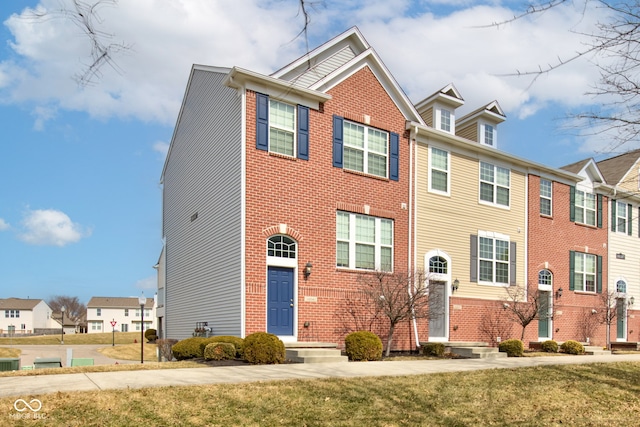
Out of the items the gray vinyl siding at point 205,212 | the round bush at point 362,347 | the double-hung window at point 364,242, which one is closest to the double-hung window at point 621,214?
the double-hung window at point 364,242

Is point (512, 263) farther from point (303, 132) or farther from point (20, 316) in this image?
point (20, 316)

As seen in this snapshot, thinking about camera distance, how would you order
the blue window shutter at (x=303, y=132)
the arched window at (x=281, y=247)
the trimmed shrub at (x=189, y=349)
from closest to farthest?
the trimmed shrub at (x=189, y=349), the arched window at (x=281, y=247), the blue window shutter at (x=303, y=132)

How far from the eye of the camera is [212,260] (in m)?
17.8

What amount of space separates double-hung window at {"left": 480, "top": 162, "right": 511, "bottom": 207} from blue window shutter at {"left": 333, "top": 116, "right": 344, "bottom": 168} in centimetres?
723

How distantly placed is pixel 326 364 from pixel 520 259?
42.5 ft

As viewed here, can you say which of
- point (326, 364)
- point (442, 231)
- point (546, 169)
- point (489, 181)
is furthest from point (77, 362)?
point (546, 169)

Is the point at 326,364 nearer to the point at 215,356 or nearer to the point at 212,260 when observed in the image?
the point at 215,356

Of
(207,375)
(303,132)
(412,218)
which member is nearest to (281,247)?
(303,132)

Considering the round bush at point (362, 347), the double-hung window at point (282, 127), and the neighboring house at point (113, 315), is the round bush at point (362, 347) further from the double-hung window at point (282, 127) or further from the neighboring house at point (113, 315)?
the neighboring house at point (113, 315)

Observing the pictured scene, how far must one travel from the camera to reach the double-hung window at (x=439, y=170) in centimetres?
2034

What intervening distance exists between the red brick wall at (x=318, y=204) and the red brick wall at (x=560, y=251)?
25.6 ft

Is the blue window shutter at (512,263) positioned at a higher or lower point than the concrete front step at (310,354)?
higher

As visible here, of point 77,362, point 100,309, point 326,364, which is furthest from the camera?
point 100,309

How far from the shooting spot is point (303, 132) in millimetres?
16891
